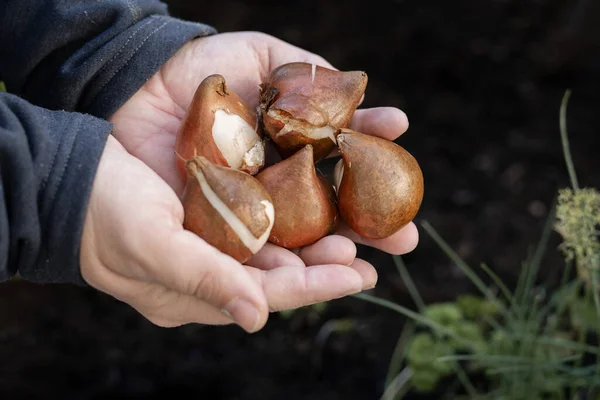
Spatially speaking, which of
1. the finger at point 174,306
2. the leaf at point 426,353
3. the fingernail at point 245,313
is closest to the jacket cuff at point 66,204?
the finger at point 174,306

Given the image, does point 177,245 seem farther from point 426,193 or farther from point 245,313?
point 426,193

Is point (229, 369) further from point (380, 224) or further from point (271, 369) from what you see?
point (380, 224)

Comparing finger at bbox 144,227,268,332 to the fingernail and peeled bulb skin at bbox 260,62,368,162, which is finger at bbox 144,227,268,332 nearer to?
the fingernail

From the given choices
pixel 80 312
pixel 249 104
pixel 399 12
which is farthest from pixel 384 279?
pixel 399 12

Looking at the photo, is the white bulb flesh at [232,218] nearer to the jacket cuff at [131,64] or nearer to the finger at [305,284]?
the finger at [305,284]

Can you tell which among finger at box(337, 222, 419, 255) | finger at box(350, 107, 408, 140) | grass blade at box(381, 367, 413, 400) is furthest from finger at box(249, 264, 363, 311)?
grass blade at box(381, 367, 413, 400)

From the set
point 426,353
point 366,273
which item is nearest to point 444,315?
point 426,353
